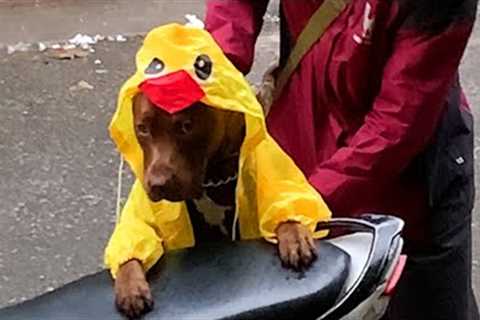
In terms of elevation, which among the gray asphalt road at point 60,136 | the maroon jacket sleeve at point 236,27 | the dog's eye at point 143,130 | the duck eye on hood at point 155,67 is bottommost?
the gray asphalt road at point 60,136

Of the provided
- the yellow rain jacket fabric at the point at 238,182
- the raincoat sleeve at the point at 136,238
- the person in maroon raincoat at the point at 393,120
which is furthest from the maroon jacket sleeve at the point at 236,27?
the raincoat sleeve at the point at 136,238

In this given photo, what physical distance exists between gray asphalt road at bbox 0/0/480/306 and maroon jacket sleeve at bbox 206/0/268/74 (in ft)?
5.81

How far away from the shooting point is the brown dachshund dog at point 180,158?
7.21 ft

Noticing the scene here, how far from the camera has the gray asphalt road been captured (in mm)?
4664

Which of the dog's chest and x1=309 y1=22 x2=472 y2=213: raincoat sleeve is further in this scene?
x1=309 y1=22 x2=472 y2=213: raincoat sleeve

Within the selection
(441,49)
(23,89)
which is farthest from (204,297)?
(23,89)

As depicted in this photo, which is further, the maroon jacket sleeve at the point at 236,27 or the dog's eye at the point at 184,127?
the maroon jacket sleeve at the point at 236,27

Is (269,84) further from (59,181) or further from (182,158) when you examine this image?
(59,181)

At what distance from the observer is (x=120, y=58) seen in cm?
633

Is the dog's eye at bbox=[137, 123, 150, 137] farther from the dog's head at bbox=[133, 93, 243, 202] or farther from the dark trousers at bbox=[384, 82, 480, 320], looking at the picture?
the dark trousers at bbox=[384, 82, 480, 320]

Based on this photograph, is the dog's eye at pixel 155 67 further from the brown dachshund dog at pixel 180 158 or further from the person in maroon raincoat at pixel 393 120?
the person in maroon raincoat at pixel 393 120

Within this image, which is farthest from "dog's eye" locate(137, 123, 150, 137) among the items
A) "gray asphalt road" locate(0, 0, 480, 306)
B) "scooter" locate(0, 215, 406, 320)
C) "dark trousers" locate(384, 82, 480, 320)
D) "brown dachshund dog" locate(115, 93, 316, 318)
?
"gray asphalt road" locate(0, 0, 480, 306)

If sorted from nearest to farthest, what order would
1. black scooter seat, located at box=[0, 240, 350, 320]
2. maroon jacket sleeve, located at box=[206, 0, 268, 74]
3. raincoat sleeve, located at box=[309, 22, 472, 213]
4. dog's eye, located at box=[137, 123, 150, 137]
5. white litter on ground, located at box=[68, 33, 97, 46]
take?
black scooter seat, located at box=[0, 240, 350, 320] → dog's eye, located at box=[137, 123, 150, 137] → raincoat sleeve, located at box=[309, 22, 472, 213] → maroon jacket sleeve, located at box=[206, 0, 268, 74] → white litter on ground, located at box=[68, 33, 97, 46]

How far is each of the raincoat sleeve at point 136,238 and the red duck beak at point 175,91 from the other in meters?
0.23
